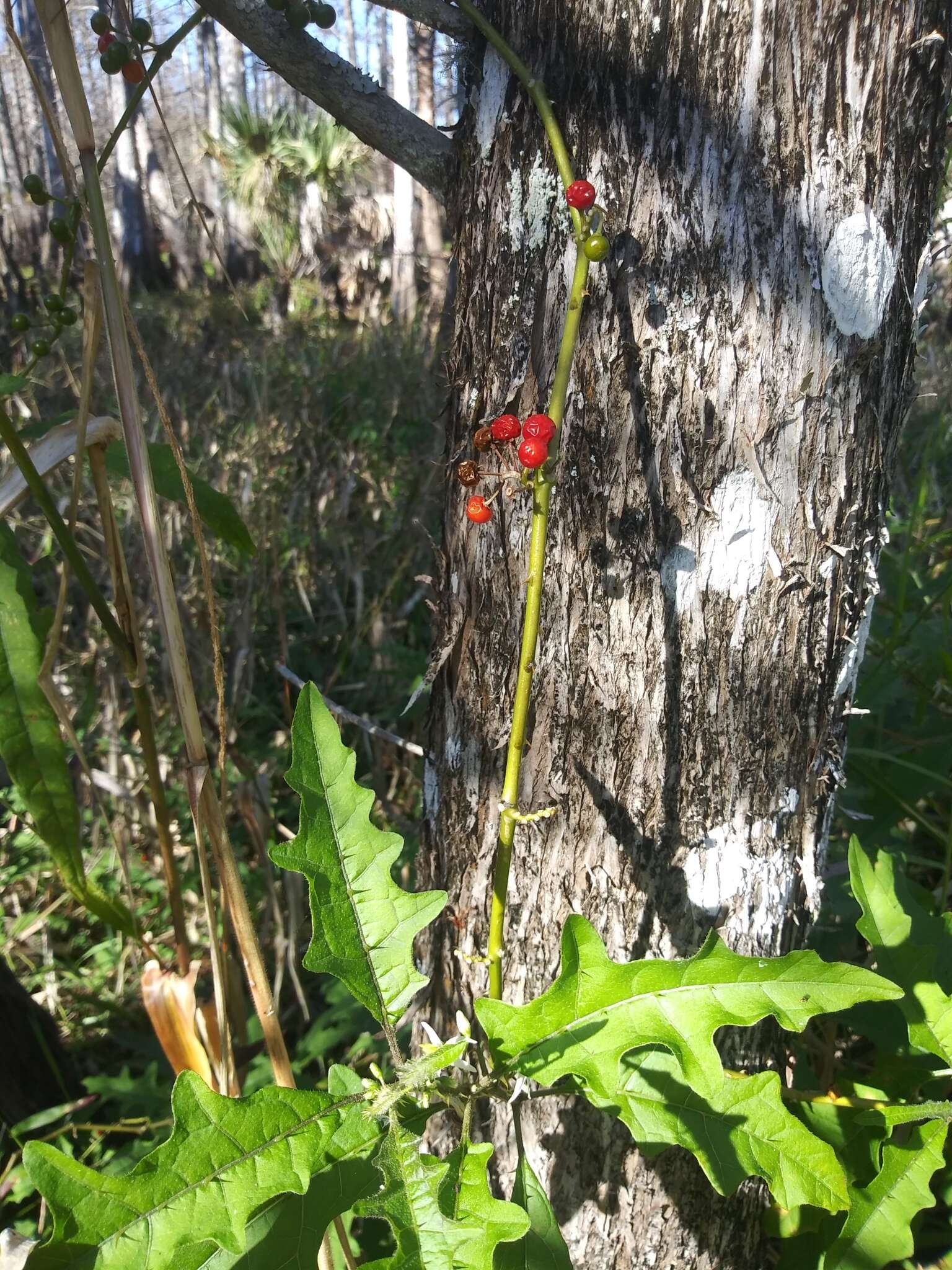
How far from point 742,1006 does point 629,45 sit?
107 cm

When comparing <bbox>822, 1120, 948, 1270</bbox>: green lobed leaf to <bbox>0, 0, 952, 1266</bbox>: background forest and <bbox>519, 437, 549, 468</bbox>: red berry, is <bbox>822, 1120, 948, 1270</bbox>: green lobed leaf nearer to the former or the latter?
<bbox>0, 0, 952, 1266</bbox>: background forest

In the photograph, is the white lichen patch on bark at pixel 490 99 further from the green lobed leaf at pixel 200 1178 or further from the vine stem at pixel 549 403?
the green lobed leaf at pixel 200 1178

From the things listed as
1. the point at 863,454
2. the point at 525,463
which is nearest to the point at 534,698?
the point at 525,463

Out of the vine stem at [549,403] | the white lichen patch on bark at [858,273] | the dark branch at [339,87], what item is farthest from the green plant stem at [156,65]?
the white lichen patch on bark at [858,273]

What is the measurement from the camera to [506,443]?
994 millimetres

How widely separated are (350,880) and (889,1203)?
80 centimetres

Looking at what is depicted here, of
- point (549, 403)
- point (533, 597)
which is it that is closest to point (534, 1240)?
point (533, 597)

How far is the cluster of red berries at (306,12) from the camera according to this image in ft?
3.51

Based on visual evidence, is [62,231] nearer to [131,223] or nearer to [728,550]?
[728,550]

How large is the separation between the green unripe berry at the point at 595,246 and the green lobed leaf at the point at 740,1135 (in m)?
0.90

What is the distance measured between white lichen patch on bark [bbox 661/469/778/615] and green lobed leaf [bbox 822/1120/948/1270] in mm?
730

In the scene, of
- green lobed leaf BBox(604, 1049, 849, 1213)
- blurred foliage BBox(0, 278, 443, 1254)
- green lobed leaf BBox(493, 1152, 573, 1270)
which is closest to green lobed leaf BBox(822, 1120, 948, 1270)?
green lobed leaf BBox(604, 1049, 849, 1213)

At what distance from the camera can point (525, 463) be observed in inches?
35.7

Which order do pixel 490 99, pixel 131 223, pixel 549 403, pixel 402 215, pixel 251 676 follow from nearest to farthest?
pixel 549 403
pixel 490 99
pixel 251 676
pixel 402 215
pixel 131 223
